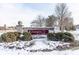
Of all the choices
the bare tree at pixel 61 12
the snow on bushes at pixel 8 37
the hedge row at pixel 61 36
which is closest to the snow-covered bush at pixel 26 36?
the snow on bushes at pixel 8 37

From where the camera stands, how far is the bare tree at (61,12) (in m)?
3.88

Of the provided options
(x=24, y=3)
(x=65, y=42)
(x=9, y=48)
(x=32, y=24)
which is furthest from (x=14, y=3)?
(x=65, y=42)

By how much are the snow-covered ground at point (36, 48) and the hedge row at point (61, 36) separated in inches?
2.1

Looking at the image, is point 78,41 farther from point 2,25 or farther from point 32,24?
point 2,25

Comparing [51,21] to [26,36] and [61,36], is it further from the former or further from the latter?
[26,36]

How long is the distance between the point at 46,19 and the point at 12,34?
558 mm

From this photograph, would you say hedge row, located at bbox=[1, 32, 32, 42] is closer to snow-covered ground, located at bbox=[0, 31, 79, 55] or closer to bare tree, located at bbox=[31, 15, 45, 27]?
snow-covered ground, located at bbox=[0, 31, 79, 55]

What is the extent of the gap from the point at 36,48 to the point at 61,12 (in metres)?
0.66

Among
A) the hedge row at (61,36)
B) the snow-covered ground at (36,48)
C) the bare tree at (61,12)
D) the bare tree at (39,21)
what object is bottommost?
the snow-covered ground at (36,48)

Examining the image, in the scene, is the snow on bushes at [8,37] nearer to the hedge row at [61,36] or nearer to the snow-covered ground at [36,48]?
the snow-covered ground at [36,48]

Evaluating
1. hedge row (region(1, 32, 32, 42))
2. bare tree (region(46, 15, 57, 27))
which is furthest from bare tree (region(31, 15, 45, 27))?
hedge row (region(1, 32, 32, 42))

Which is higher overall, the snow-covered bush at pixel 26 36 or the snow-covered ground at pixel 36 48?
the snow-covered bush at pixel 26 36

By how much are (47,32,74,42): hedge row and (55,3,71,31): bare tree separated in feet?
0.40

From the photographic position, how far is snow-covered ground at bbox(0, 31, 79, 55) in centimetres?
390
